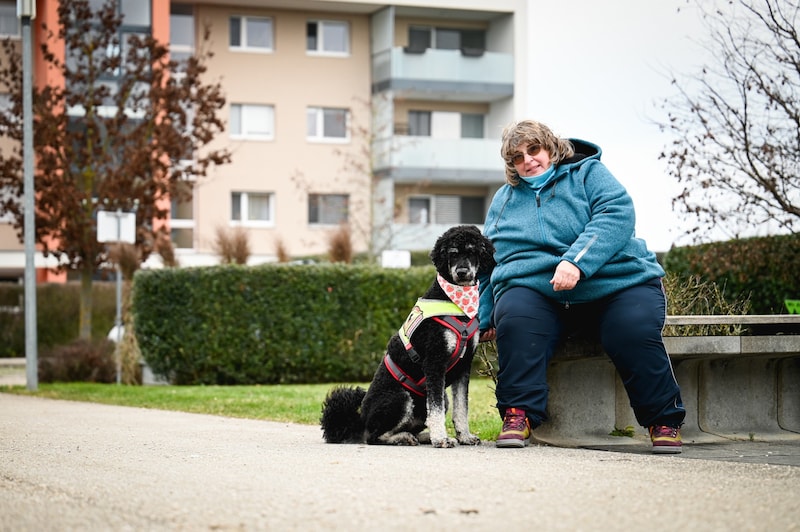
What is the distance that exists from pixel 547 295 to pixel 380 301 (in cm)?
1259

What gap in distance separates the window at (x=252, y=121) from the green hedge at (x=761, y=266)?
28065 mm

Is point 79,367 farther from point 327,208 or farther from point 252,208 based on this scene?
point 327,208

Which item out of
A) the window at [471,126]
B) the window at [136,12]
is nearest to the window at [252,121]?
the window at [136,12]

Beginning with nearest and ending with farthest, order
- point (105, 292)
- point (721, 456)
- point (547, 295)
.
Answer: point (721, 456) → point (547, 295) → point (105, 292)

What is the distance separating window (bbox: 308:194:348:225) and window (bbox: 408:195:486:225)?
2.84 meters

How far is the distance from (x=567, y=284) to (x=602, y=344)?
551 mm

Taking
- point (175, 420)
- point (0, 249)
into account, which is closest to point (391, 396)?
point (175, 420)

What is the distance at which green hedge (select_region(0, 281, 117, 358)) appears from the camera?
29625 millimetres

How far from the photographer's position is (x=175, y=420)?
11367mm

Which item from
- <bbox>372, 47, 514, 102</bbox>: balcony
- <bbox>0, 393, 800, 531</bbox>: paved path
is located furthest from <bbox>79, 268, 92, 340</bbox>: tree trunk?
<bbox>372, 47, 514, 102</bbox>: balcony

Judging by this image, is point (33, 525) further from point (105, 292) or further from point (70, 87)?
point (105, 292)

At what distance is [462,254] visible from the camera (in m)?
7.43

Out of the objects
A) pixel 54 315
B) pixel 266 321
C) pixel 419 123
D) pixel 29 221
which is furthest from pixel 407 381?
pixel 419 123

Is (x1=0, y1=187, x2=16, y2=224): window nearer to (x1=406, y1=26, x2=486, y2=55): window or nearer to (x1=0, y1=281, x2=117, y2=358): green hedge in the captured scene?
(x1=0, y1=281, x2=117, y2=358): green hedge
